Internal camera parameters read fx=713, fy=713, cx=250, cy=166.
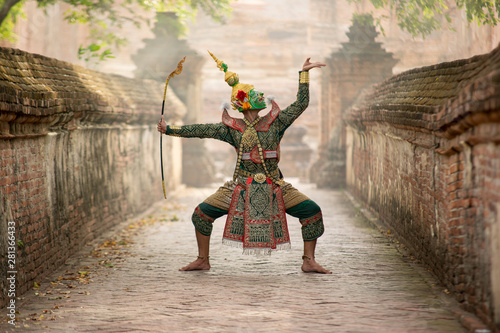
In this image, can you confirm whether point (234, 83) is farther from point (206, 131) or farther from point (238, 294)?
point (238, 294)

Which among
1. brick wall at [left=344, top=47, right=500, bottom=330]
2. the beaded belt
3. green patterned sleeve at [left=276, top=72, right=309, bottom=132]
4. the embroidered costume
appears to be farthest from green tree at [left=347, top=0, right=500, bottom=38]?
the beaded belt

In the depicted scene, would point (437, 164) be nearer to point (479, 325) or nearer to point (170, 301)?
point (479, 325)

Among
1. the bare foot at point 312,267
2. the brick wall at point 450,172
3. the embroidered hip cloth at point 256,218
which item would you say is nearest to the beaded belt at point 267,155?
the embroidered hip cloth at point 256,218

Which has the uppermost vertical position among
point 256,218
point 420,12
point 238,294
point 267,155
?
point 420,12

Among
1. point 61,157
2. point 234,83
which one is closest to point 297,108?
point 234,83

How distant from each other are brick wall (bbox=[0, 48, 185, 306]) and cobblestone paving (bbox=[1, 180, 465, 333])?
1.29 feet

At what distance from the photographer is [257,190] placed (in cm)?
684

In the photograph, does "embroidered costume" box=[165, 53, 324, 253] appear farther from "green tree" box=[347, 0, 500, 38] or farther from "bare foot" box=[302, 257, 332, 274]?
"green tree" box=[347, 0, 500, 38]

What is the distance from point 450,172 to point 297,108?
1669mm

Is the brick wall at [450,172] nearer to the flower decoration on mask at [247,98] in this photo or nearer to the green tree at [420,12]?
the flower decoration on mask at [247,98]

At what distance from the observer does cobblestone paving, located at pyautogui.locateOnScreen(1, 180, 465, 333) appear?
5102mm

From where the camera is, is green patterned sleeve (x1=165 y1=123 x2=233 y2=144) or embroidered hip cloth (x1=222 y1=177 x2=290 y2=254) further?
green patterned sleeve (x1=165 y1=123 x2=233 y2=144)

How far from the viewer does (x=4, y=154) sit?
19.1ft

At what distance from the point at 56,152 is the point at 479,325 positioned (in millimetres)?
4743
